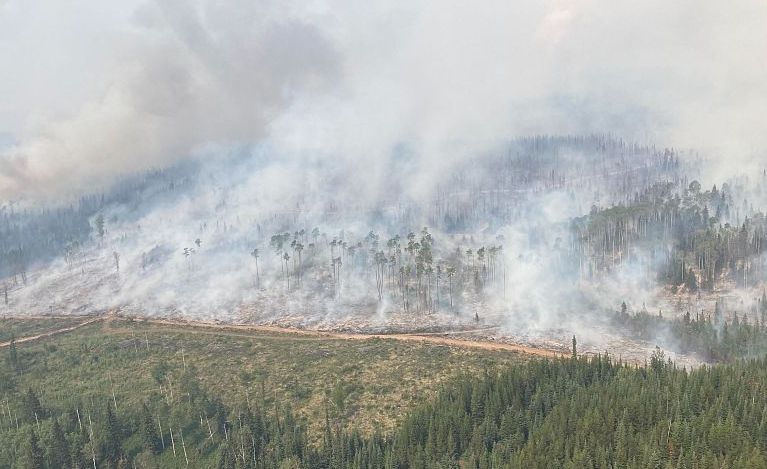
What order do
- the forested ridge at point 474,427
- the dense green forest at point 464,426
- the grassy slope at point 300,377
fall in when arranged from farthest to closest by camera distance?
the grassy slope at point 300,377, the dense green forest at point 464,426, the forested ridge at point 474,427

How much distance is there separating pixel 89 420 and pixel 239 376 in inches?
1748

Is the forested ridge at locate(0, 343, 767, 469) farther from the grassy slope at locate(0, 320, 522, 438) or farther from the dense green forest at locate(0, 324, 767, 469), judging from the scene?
the grassy slope at locate(0, 320, 522, 438)

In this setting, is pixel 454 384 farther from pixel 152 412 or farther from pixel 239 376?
pixel 152 412

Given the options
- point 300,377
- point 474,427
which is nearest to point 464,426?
point 474,427

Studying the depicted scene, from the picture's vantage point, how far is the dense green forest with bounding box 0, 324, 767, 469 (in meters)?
116

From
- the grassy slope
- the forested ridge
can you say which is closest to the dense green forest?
the forested ridge

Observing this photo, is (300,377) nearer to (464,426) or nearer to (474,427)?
(464,426)

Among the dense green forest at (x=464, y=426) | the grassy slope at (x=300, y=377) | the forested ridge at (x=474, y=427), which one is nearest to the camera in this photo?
the forested ridge at (x=474, y=427)

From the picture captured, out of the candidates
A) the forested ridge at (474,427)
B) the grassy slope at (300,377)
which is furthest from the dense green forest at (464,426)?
the grassy slope at (300,377)

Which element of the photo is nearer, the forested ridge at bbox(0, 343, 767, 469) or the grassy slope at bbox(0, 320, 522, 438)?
the forested ridge at bbox(0, 343, 767, 469)

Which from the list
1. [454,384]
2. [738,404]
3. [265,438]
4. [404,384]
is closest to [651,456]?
[738,404]

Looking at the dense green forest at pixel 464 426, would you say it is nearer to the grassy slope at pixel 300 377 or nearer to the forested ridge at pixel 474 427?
the forested ridge at pixel 474 427

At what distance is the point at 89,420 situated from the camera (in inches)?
6181

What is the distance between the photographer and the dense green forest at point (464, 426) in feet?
381
